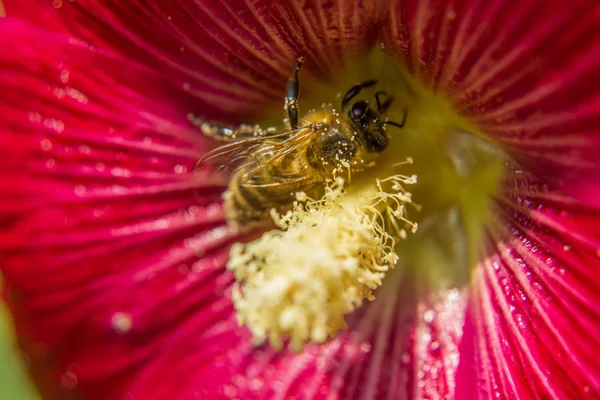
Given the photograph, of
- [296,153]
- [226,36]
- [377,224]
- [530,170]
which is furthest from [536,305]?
[226,36]

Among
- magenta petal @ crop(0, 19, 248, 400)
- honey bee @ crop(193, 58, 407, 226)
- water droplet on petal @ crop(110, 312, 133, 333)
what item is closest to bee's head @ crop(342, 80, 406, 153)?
honey bee @ crop(193, 58, 407, 226)

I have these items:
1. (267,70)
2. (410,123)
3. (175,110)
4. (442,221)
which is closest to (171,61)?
(175,110)

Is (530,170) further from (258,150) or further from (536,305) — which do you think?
(258,150)

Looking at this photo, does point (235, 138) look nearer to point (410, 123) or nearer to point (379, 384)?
point (410, 123)

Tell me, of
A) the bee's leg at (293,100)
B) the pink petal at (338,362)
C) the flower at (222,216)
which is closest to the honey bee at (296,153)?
the bee's leg at (293,100)

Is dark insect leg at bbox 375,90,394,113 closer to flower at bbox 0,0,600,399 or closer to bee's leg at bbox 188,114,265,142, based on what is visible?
flower at bbox 0,0,600,399

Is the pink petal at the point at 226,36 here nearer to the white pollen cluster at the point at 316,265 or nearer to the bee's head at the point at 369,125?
the bee's head at the point at 369,125
